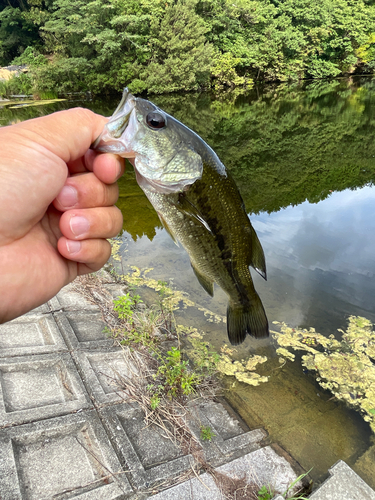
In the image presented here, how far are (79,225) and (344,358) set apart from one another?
11.6ft

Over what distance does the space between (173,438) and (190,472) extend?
290mm

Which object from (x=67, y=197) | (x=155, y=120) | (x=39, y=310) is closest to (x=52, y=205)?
(x=67, y=197)

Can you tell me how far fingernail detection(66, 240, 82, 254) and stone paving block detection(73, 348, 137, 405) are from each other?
142cm

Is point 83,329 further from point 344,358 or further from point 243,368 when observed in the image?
point 344,358

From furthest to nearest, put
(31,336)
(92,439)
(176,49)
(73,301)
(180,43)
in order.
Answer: (176,49)
(180,43)
(73,301)
(31,336)
(92,439)

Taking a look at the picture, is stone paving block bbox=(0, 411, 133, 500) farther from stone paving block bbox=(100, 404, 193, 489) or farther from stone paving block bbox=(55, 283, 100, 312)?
stone paving block bbox=(55, 283, 100, 312)

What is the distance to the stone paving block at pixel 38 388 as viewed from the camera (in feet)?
7.32

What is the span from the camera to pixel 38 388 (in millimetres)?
2498

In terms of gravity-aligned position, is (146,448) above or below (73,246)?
below

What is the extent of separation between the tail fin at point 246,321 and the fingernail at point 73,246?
104cm

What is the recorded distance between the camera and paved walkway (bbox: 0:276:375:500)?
194 centimetres

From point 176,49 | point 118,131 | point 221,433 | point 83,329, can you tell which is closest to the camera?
point 118,131

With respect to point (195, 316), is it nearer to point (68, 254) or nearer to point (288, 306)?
point (288, 306)

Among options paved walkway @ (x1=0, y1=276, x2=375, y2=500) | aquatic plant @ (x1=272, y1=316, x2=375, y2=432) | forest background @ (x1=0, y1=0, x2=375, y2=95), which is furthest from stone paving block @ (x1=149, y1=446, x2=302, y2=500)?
forest background @ (x1=0, y1=0, x2=375, y2=95)
